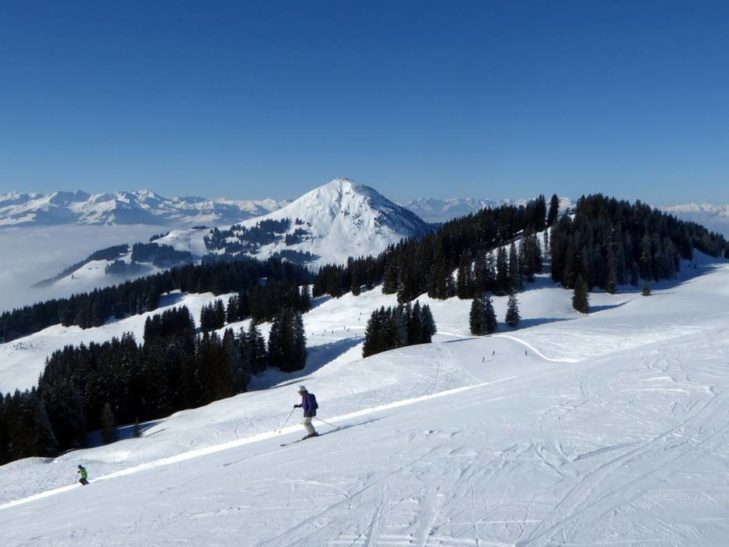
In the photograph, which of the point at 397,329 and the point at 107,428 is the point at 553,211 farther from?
the point at 107,428

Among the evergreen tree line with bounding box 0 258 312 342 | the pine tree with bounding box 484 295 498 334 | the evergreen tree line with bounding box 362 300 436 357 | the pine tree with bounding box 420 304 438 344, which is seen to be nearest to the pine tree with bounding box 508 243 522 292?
the pine tree with bounding box 484 295 498 334

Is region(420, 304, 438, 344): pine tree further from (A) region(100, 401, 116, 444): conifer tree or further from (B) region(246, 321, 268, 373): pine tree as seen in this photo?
(A) region(100, 401, 116, 444): conifer tree

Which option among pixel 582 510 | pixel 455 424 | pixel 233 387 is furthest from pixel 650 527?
pixel 233 387

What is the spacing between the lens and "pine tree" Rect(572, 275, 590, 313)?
262ft

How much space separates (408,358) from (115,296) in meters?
136

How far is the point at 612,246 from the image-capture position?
100m

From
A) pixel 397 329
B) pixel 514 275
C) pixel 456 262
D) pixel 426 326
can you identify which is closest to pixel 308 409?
pixel 397 329

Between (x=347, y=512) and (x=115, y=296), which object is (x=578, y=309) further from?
(x=115, y=296)

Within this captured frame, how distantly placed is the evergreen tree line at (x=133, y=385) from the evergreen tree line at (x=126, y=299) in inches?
2684

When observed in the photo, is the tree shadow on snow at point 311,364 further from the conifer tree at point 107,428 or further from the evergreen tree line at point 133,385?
the conifer tree at point 107,428

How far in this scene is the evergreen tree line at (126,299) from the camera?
143125 millimetres

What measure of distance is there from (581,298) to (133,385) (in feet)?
227

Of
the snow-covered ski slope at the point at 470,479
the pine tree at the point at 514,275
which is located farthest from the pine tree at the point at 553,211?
the snow-covered ski slope at the point at 470,479

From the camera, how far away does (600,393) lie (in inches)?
672
